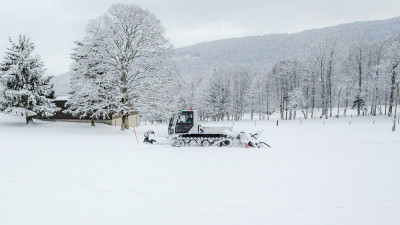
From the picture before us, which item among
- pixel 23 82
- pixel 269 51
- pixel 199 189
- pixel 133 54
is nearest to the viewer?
pixel 199 189

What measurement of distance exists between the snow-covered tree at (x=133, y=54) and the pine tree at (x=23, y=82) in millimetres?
6812

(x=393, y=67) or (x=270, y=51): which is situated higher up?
(x=270, y=51)

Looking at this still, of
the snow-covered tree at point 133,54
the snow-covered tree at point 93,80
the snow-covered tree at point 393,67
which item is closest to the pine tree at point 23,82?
the snow-covered tree at point 93,80

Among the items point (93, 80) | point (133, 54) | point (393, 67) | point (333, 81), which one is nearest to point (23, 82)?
point (93, 80)

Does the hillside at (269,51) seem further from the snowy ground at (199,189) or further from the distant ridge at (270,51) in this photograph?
the snowy ground at (199,189)

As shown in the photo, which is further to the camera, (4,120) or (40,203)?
(4,120)

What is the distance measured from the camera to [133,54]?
2331 cm

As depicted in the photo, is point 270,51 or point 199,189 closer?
point 199,189

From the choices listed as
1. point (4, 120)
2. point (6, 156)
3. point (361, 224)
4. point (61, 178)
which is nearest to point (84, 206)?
point (61, 178)

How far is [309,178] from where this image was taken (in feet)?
26.9

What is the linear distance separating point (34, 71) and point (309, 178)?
26037mm

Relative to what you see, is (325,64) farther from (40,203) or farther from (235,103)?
(40,203)

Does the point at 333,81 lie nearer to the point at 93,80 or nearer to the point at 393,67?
the point at 393,67

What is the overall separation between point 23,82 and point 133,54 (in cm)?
1110
